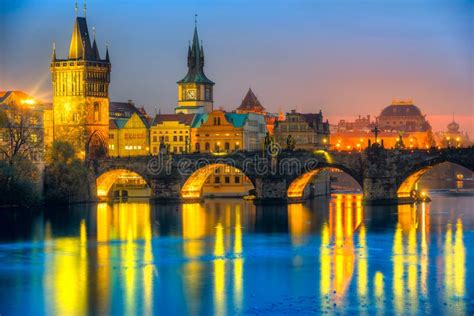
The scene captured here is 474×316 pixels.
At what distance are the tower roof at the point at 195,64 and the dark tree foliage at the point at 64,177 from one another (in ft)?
168

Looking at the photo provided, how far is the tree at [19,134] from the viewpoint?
88250mm

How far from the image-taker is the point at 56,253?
205 feet

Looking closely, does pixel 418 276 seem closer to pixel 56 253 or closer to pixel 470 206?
pixel 56 253

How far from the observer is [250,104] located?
18500cm

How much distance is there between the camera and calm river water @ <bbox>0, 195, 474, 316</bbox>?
46.4 m

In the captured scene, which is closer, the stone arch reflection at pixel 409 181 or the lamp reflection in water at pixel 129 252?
the lamp reflection in water at pixel 129 252

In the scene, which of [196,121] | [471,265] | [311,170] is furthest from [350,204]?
[471,265]

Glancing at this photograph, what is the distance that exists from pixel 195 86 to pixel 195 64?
10.6ft

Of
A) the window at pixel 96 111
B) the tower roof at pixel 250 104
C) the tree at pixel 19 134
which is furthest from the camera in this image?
the tower roof at pixel 250 104

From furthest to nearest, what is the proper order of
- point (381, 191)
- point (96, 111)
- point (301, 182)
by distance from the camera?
1. point (96, 111)
2. point (301, 182)
3. point (381, 191)

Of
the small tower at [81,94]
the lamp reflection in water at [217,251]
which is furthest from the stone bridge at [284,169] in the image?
the small tower at [81,94]

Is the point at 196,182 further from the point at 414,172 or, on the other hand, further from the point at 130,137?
the point at 130,137

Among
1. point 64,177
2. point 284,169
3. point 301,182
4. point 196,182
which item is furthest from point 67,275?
point 196,182

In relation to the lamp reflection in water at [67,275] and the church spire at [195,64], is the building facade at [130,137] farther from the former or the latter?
the lamp reflection in water at [67,275]
